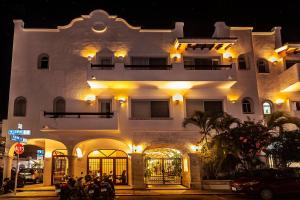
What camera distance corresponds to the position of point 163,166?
24.8 meters

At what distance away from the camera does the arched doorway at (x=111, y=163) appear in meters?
23.7

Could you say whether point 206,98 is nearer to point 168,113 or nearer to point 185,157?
point 168,113

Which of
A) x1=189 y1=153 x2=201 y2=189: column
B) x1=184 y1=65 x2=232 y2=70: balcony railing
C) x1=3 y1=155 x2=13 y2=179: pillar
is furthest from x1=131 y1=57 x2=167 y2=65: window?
x1=3 y1=155 x2=13 y2=179: pillar

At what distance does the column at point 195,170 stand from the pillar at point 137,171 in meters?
3.17

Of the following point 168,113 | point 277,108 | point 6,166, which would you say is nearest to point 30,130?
point 6,166

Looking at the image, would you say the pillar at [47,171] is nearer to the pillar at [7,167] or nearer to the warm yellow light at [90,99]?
the pillar at [7,167]

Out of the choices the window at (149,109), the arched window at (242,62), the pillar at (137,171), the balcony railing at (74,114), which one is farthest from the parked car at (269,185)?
the arched window at (242,62)

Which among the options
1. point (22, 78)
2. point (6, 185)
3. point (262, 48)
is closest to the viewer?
point (6, 185)

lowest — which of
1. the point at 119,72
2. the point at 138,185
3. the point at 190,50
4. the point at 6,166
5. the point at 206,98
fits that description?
the point at 138,185

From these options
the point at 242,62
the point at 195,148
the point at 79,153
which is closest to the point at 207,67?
the point at 242,62

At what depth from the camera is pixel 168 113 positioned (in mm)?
23062

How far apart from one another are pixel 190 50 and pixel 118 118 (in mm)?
7324

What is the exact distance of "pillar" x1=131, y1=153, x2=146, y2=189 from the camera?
70.5ft

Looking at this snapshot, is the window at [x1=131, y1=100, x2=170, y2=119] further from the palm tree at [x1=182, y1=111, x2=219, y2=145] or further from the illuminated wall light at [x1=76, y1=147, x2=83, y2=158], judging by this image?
the illuminated wall light at [x1=76, y1=147, x2=83, y2=158]
